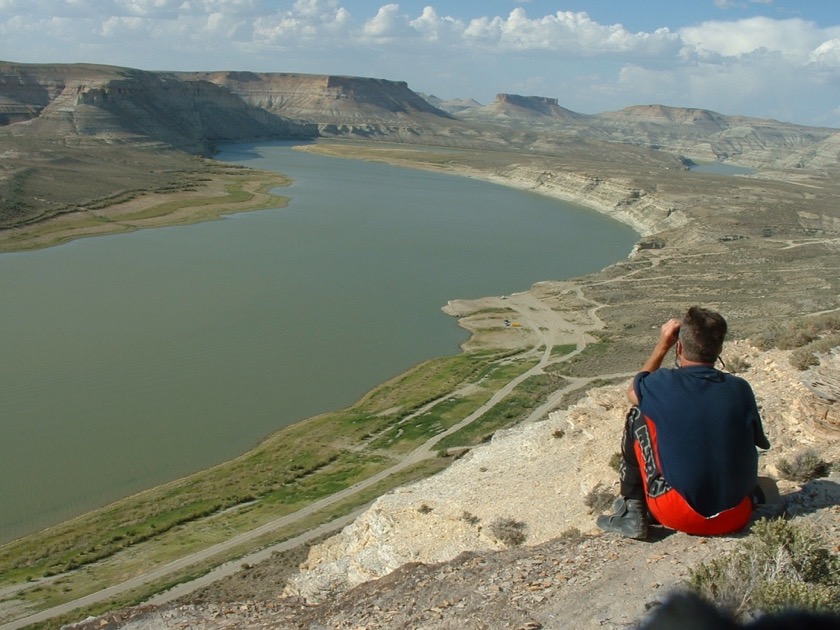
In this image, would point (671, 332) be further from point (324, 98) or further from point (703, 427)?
point (324, 98)

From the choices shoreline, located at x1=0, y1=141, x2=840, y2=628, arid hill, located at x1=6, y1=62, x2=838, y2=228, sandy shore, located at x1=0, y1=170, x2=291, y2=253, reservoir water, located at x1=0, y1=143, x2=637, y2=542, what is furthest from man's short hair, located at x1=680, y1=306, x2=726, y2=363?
arid hill, located at x1=6, y1=62, x2=838, y2=228

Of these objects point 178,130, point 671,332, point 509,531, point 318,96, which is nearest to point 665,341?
point 671,332

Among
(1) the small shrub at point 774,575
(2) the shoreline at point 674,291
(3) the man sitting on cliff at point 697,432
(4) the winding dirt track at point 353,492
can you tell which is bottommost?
(4) the winding dirt track at point 353,492

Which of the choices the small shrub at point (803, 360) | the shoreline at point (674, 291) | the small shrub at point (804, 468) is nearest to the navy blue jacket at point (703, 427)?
the small shrub at point (804, 468)

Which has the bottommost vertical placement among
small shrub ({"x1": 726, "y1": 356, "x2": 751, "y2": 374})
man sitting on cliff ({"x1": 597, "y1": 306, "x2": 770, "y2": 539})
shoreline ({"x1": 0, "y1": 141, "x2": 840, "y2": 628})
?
shoreline ({"x1": 0, "y1": 141, "x2": 840, "y2": 628})

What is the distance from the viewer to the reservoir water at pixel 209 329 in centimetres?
1745

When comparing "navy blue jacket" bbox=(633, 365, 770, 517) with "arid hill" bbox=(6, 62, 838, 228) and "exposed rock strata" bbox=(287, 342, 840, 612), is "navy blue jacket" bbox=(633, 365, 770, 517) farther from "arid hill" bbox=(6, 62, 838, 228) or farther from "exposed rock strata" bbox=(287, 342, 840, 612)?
"arid hill" bbox=(6, 62, 838, 228)

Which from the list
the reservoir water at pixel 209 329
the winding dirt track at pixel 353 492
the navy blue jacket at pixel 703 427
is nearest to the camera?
the navy blue jacket at pixel 703 427

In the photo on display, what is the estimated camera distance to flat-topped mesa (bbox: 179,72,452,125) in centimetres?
15562

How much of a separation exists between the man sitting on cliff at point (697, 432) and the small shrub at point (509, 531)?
3327 millimetres

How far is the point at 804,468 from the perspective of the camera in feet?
20.7

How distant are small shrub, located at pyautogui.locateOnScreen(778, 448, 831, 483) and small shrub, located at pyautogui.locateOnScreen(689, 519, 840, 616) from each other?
1705mm

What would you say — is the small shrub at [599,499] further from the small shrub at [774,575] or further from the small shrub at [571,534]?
the small shrub at [774,575]

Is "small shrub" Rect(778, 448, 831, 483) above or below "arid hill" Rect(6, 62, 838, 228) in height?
below
